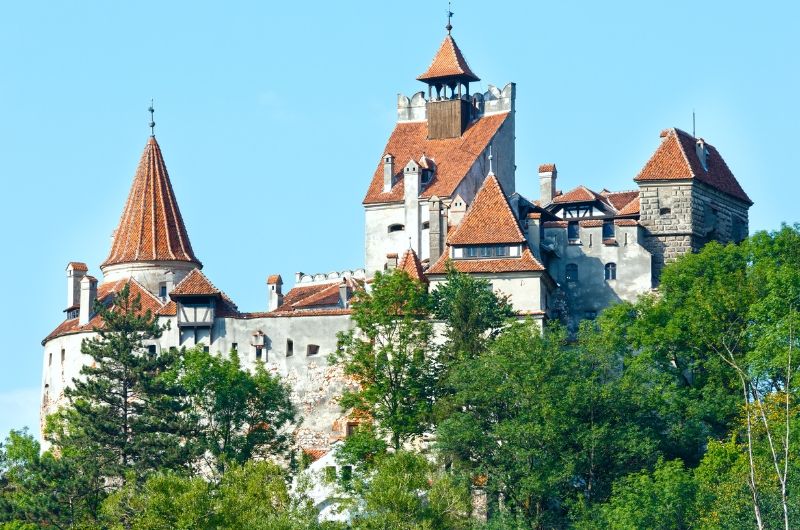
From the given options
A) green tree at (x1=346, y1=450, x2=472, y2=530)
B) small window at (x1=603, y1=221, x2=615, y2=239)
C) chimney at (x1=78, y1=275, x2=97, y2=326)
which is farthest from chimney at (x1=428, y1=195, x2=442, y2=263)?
green tree at (x1=346, y1=450, x2=472, y2=530)

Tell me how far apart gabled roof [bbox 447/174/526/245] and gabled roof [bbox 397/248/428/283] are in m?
1.49

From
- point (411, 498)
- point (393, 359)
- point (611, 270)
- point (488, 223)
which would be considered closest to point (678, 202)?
point (611, 270)

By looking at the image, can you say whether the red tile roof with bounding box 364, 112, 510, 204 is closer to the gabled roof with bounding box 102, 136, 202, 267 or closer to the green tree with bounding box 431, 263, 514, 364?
the gabled roof with bounding box 102, 136, 202, 267

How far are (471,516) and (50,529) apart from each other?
13979mm

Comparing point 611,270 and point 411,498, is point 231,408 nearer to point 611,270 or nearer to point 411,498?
point 411,498

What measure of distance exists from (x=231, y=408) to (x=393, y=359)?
6048mm

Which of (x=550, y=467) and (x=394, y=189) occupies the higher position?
(x=394, y=189)

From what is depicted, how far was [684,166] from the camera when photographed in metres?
91.6

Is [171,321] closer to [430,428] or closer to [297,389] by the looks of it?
[297,389]

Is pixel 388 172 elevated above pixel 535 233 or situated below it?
above

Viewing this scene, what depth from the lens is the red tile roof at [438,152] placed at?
306ft

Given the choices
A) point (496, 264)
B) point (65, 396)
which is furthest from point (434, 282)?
point (65, 396)

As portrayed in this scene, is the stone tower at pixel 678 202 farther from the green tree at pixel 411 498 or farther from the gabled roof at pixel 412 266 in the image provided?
the green tree at pixel 411 498

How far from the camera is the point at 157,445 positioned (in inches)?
3182
